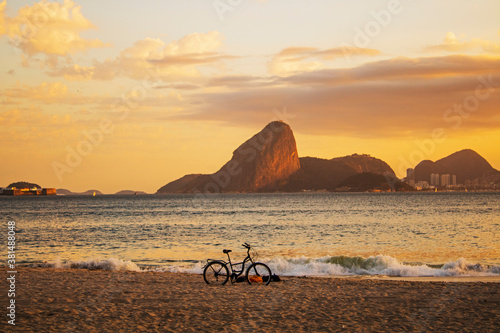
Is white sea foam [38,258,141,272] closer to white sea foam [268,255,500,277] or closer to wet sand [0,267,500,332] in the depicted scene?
wet sand [0,267,500,332]

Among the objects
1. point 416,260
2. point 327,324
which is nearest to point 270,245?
point 416,260

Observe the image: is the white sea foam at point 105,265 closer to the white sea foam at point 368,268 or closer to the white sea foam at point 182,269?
the white sea foam at point 182,269

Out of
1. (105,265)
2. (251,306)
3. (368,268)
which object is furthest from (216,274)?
(368,268)

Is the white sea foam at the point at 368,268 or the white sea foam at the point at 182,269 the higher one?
the white sea foam at the point at 368,268

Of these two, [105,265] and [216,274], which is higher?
[216,274]

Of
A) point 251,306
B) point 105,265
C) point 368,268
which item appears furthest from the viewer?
point 105,265

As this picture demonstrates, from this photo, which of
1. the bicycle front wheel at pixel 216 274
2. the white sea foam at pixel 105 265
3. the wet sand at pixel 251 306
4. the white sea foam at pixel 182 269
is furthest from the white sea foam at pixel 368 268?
the white sea foam at pixel 105 265

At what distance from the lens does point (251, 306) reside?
1403 cm

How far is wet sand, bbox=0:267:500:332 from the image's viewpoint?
1157 cm

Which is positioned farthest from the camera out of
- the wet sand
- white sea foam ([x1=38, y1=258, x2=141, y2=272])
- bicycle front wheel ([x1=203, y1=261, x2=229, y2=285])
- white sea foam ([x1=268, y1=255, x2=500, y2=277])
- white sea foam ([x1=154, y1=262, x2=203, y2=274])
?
white sea foam ([x1=38, y1=258, x2=141, y2=272])

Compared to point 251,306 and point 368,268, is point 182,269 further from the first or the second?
point 251,306

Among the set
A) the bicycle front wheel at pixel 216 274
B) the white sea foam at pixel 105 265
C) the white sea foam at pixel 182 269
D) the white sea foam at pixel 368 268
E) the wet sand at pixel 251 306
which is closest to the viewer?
the wet sand at pixel 251 306

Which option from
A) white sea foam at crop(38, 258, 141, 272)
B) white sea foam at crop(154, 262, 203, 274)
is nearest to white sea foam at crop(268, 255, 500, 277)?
white sea foam at crop(154, 262, 203, 274)

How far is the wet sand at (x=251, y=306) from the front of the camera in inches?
456
